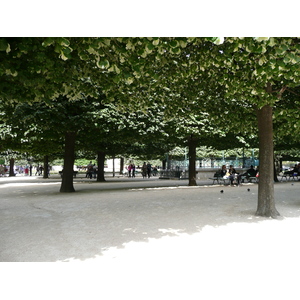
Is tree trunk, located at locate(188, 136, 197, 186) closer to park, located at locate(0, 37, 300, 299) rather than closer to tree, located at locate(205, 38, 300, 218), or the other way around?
park, located at locate(0, 37, 300, 299)

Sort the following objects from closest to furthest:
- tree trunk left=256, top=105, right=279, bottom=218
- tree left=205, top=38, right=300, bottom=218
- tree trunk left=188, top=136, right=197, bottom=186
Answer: tree left=205, top=38, right=300, bottom=218 → tree trunk left=256, top=105, right=279, bottom=218 → tree trunk left=188, top=136, right=197, bottom=186

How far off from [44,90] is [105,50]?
2461 millimetres

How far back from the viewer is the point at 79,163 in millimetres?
60000

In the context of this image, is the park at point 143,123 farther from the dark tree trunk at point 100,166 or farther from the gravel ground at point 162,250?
the dark tree trunk at point 100,166

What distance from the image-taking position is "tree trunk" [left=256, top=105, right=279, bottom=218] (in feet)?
28.1

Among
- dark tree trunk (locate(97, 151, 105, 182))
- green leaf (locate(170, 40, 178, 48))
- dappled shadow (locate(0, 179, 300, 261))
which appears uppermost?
green leaf (locate(170, 40, 178, 48))

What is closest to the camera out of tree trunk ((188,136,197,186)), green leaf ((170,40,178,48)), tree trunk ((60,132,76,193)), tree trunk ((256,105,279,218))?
green leaf ((170,40,178,48))

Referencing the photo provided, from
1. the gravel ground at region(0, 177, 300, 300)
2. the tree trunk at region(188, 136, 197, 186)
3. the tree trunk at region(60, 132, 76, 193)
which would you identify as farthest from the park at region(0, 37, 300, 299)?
the tree trunk at region(188, 136, 197, 186)

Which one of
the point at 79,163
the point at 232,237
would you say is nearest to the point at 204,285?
the point at 232,237

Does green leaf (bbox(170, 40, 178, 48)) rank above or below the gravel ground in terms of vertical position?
above

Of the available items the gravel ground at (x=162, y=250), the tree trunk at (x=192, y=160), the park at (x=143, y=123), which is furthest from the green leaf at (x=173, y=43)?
the tree trunk at (x=192, y=160)

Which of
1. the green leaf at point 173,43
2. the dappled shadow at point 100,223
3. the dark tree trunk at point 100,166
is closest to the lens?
the green leaf at point 173,43

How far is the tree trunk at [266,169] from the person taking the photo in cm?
856
